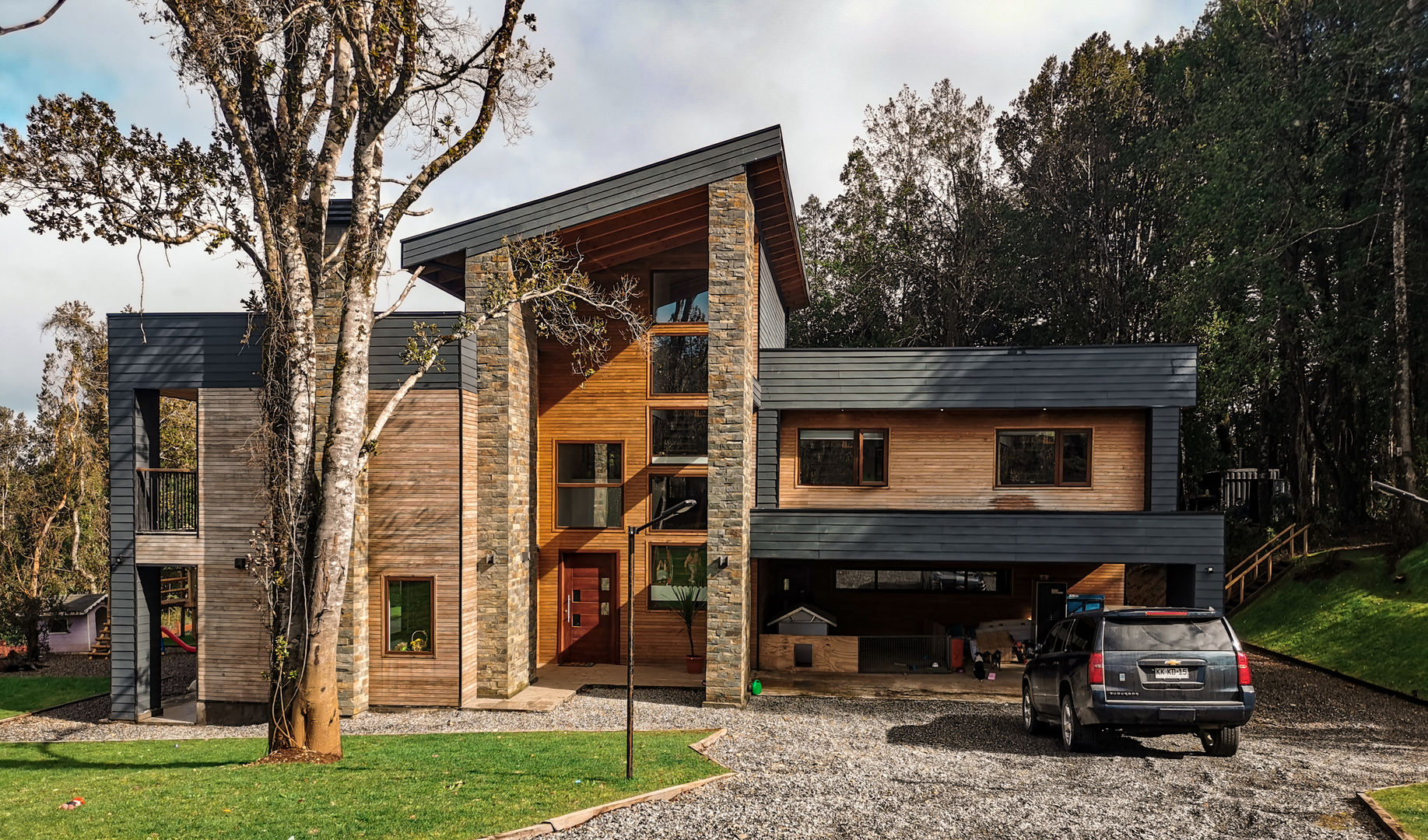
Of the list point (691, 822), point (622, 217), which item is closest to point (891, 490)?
point (622, 217)

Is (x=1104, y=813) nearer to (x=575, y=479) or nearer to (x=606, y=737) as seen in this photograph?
(x=606, y=737)

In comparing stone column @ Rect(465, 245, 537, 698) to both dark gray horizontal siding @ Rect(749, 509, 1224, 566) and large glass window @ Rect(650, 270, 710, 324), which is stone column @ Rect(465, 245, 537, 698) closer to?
large glass window @ Rect(650, 270, 710, 324)

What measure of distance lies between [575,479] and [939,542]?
7.54 m

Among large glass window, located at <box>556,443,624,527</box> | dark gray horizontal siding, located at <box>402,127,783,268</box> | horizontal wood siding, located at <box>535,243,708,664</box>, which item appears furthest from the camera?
large glass window, located at <box>556,443,624,527</box>

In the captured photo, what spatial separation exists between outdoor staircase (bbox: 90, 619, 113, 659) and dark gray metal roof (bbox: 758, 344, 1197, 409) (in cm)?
2159

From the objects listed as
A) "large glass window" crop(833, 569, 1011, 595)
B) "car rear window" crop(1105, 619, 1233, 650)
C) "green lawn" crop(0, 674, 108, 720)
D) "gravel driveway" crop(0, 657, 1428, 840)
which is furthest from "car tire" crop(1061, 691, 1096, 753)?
"green lawn" crop(0, 674, 108, 720)

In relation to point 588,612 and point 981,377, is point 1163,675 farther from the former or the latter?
point 588,612

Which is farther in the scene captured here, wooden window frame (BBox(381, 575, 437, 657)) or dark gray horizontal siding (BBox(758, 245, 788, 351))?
dark gray horizontal siding (BBox(758, 245, 788, 351))

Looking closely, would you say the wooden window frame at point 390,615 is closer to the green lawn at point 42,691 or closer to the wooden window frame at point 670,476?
the wooden window frame at point 670,476

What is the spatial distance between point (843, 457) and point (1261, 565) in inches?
601

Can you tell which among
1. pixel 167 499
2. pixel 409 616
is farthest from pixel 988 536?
pixel 167 499

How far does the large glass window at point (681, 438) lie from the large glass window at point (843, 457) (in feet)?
7.10

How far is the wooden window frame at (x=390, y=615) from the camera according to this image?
1387cm

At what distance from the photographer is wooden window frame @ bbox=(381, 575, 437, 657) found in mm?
13867
